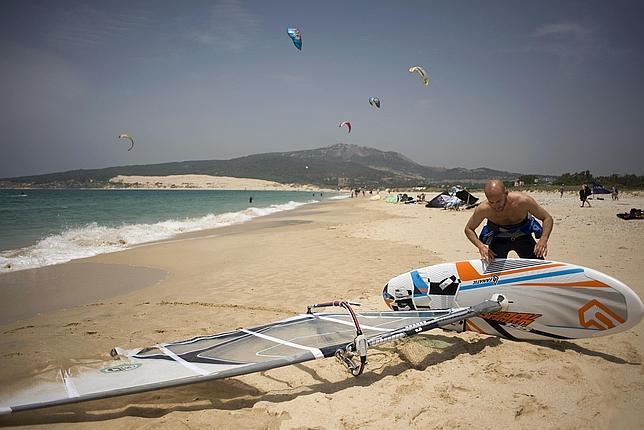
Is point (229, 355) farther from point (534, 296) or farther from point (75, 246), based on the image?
point (75, 246)

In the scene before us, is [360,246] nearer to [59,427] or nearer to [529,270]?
[529,270]

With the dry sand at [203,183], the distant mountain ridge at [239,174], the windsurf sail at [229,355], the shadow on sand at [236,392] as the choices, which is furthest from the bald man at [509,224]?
the distant mountain ridge at [239,174]

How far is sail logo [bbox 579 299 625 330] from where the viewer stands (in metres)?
3.21

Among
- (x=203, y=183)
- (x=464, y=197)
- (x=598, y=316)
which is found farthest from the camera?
(x=203, y=183)

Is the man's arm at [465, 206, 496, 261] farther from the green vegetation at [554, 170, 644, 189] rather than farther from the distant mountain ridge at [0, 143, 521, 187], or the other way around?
the distant mountain ridge at [0, 143, 521, 187]

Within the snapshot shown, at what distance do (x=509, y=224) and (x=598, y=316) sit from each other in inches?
45.6

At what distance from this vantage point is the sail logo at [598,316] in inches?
126

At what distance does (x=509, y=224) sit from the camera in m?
3.87

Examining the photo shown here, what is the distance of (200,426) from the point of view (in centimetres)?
232

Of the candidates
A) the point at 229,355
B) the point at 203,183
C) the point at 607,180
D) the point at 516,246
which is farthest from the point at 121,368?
the point at 203,183

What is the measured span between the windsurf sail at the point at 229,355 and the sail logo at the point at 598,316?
2.53 feet

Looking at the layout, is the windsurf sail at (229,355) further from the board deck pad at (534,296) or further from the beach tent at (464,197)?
the beach tent at (464,197)

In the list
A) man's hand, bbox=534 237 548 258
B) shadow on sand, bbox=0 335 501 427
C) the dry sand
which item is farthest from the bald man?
the dry sand

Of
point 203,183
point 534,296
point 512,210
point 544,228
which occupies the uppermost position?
point 203,183
